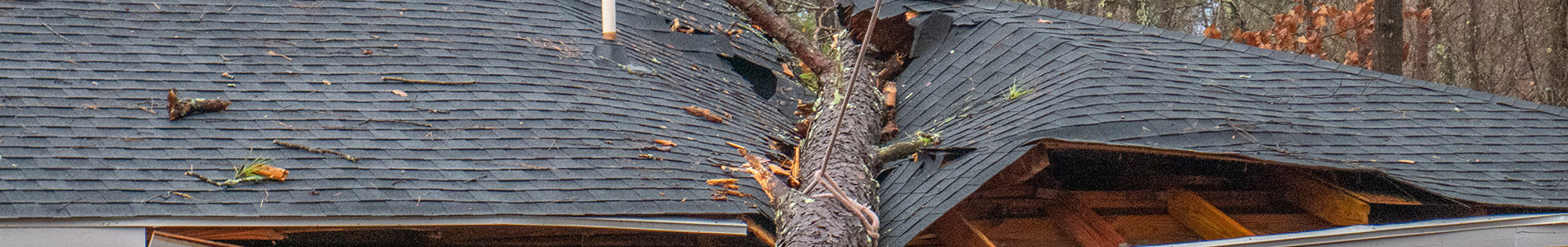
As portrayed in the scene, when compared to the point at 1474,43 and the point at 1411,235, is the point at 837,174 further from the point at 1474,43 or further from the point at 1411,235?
the point at 1474,43

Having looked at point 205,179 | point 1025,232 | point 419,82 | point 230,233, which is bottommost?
point 1025,232

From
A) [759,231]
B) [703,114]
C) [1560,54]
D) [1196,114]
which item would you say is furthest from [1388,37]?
[759,231]

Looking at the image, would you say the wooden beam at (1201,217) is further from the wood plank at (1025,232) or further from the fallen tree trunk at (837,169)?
the fallen tree trunk at (837,169)

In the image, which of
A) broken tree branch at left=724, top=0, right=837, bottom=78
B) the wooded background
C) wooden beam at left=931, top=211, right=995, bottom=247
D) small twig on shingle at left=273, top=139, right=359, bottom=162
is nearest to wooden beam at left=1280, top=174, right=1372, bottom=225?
wooden beam at left=931, top=211, right=995, bottom=247

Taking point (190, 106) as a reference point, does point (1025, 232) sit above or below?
below

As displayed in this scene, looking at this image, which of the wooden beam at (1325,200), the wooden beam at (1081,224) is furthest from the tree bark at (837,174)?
the wooden beam at (1325,200)

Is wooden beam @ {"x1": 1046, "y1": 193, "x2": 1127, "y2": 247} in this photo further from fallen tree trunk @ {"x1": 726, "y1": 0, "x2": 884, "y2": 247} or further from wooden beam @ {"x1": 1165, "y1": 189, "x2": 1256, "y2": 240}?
fallen tree trunk @ {"x1": 726, "y1": 0, "x2": 884, "y2": 247}
